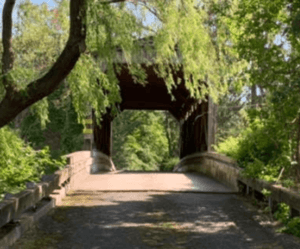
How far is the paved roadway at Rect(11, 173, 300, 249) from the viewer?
693 cm

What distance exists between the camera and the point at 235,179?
13.3 metres

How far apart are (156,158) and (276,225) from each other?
49.4m

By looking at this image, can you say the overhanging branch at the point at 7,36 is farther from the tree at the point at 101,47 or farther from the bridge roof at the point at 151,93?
the bridge roof at the point at 151,93

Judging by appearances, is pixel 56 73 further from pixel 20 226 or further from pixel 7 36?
pixel 20 226

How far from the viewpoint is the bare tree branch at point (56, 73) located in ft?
26.7

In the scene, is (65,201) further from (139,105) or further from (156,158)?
(156,158)

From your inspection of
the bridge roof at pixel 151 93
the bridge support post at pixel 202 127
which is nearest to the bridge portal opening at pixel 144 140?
the bridge roof at pixel 151 93

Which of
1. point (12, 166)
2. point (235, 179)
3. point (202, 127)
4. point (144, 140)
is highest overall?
point (202, 127)

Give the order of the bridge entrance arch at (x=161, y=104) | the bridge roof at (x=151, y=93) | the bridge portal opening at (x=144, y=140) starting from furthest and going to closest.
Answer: the bridge portal opening at (x=144, y=140) < the bridge roof at (x=151, y=93) < the bridge entrance arch at (x=161, y=104)

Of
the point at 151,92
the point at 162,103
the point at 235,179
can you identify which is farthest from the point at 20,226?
the point at 162,103

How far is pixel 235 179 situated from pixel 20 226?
24.0 feet

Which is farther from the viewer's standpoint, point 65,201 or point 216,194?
point 216,194

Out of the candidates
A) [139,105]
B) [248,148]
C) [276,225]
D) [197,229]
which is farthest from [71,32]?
[139,105]

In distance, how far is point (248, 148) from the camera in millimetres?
12125
